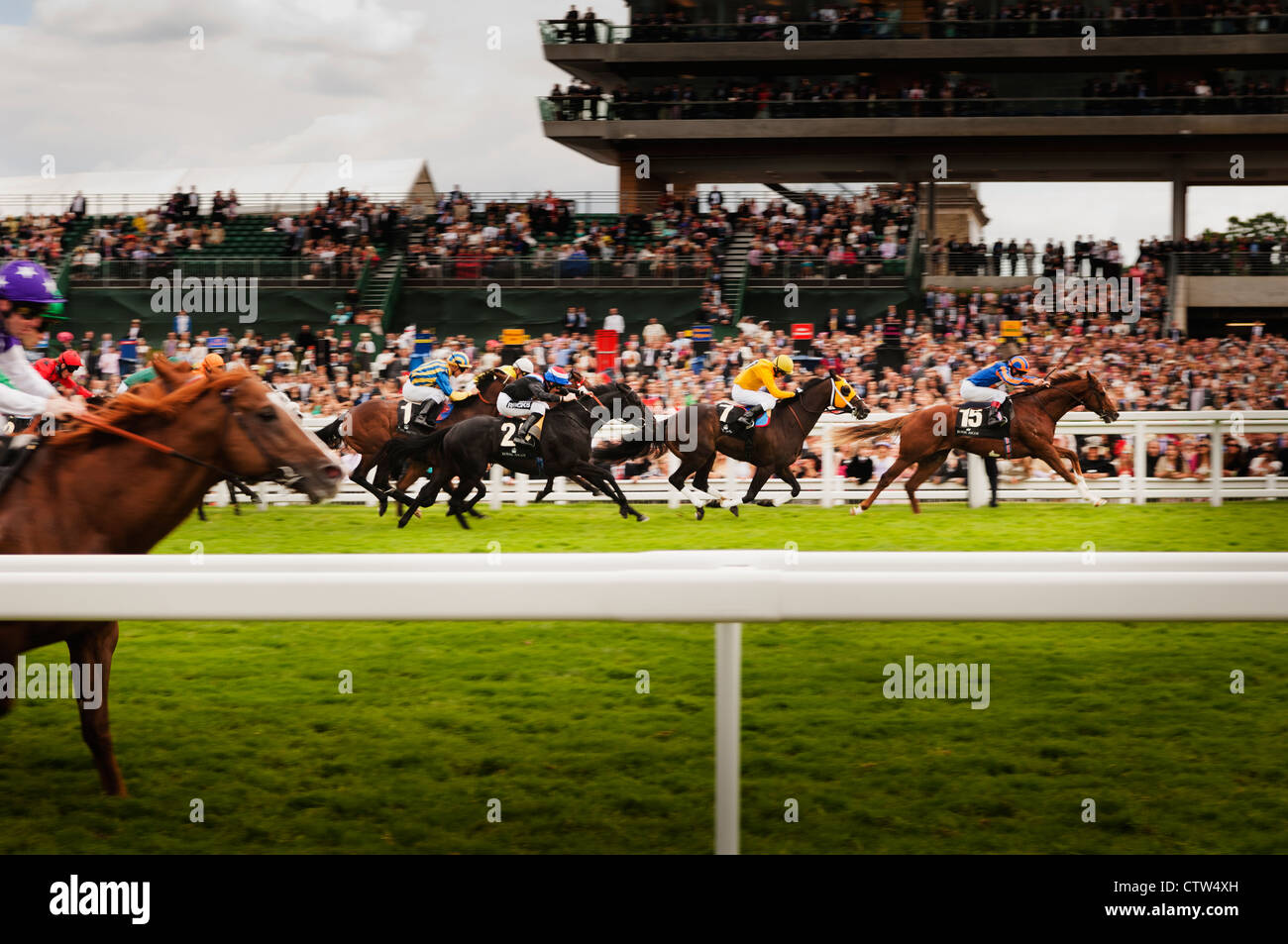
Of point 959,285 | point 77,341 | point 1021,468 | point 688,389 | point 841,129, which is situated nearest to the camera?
point 1021,468

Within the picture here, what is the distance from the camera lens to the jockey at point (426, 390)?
11.6 meters

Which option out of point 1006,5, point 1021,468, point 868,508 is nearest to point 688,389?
point 868,508

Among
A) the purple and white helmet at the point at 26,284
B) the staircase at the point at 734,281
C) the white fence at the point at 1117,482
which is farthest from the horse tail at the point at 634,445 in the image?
the staircase at the point at 734,281

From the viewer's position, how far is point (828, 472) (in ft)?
40.7

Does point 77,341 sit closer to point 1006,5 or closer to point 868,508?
point 868,508

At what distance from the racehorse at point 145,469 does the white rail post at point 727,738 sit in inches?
72.3

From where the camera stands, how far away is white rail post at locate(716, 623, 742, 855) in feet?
7.10

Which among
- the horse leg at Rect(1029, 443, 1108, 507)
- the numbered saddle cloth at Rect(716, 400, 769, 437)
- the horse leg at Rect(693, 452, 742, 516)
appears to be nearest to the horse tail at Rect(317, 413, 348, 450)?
the horse leg at Rect(693, 452, 742, 516)

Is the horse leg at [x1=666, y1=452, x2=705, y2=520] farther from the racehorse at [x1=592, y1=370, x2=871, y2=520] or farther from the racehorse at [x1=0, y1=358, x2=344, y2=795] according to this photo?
the racehorse at [x1=0, y1=358, x2=344, y2=795]
